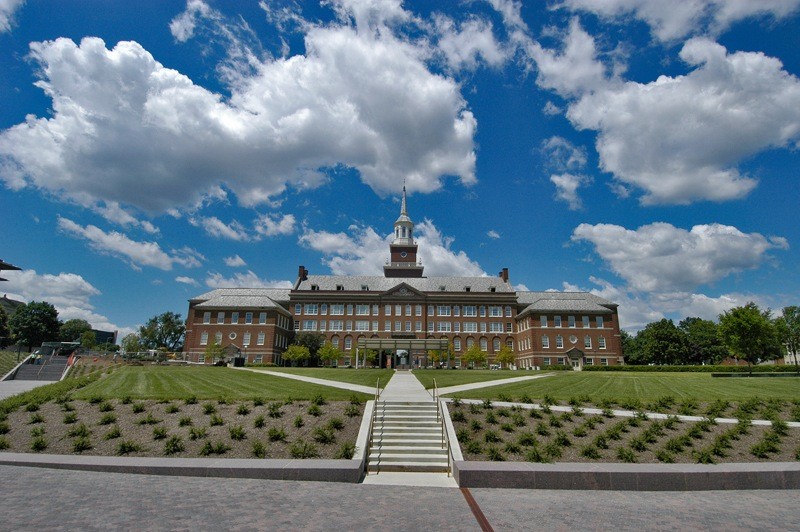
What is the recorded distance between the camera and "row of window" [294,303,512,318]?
7969 cm

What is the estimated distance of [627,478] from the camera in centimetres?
1130

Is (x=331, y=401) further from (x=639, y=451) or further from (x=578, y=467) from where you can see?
(x=639, y=451)

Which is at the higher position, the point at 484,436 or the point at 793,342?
the point at 793,342

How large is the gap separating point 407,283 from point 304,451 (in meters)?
68.7

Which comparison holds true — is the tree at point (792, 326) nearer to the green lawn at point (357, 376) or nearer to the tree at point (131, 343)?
the green lawn at point (357, 376)

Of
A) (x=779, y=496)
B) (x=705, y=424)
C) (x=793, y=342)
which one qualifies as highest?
(x=793, y=342)

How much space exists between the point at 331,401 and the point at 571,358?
59.7 m

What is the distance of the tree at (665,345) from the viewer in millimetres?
86062

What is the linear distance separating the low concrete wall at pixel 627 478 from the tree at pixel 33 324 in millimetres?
106215

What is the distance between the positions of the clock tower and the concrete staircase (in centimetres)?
7117

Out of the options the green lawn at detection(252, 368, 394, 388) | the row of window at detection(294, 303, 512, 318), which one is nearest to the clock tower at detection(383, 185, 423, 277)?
the row of window at detection(294, 303, 512, 318)

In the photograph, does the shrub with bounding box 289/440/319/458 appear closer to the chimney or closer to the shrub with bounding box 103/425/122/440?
the shrub with bounding box 103/425/122/440

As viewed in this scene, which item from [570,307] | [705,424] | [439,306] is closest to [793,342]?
[570,307]

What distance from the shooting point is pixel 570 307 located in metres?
71.8
